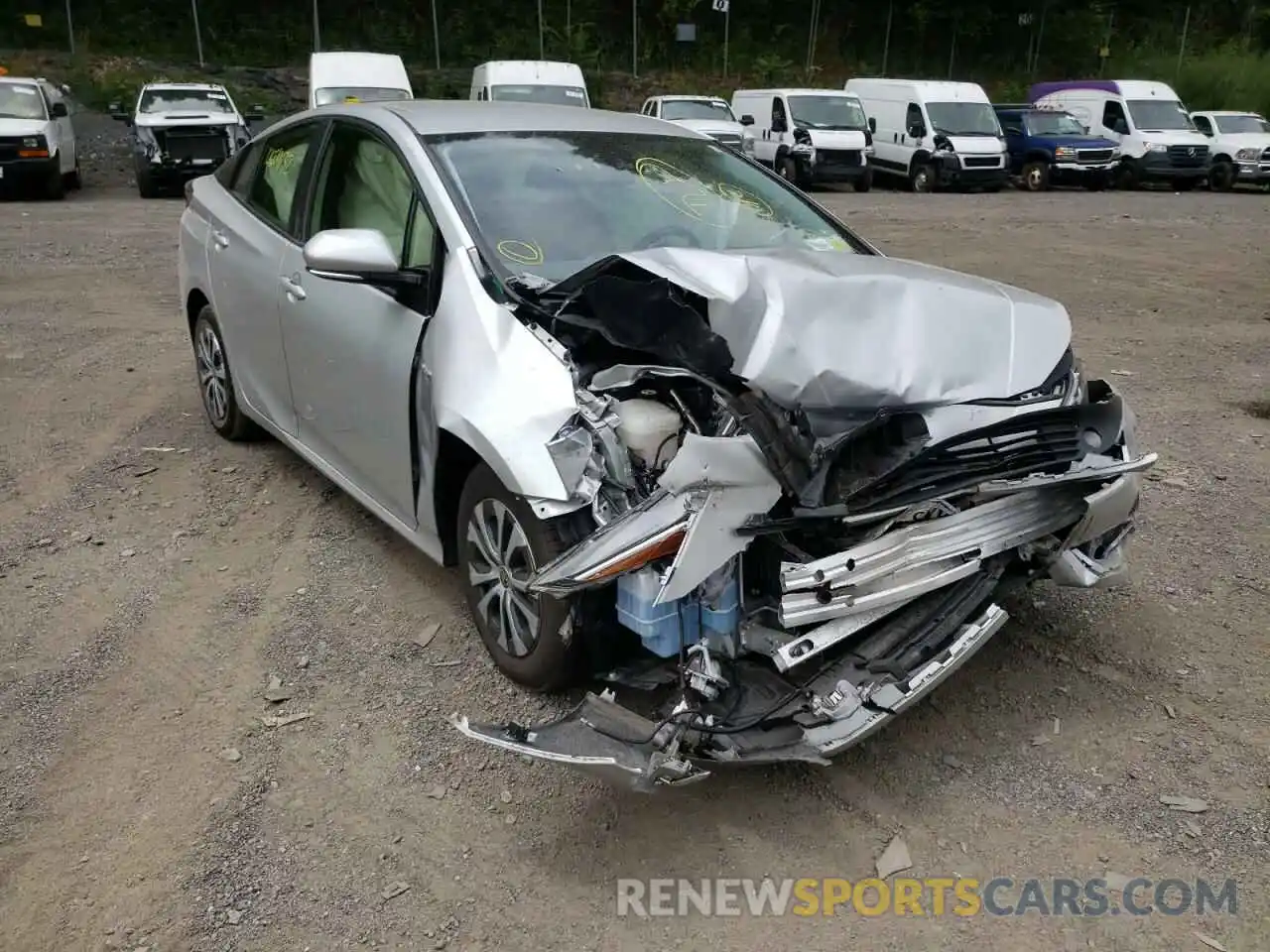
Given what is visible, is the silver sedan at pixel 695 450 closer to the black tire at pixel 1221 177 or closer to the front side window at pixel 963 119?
the front side window at pixel 963 119

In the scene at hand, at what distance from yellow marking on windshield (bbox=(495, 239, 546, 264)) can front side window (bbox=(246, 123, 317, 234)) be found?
1.40 metres

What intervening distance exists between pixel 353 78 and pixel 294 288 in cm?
1587

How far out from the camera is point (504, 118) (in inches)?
170

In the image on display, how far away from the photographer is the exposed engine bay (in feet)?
8.97

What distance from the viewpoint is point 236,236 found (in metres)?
5.02

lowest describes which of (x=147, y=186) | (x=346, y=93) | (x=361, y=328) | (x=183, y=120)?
(x=147, y=186)

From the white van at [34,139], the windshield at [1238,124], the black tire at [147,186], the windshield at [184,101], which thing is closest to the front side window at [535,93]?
the windshield at [184,101]

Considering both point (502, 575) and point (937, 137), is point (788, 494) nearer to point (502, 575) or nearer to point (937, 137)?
point (502, 575)

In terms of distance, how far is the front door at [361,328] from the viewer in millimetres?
3711

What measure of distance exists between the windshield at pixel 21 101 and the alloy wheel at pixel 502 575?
17.4m

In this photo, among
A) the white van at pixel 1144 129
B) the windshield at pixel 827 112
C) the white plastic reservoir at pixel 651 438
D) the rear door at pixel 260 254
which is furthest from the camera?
the white van at pixel 1144 129

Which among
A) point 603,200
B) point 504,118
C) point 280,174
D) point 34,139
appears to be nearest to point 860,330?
point 603,200

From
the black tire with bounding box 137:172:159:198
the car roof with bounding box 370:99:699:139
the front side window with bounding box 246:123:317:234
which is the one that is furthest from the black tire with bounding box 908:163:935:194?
the front side window with bounding box 246:123:317:234

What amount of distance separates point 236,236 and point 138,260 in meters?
7.65
